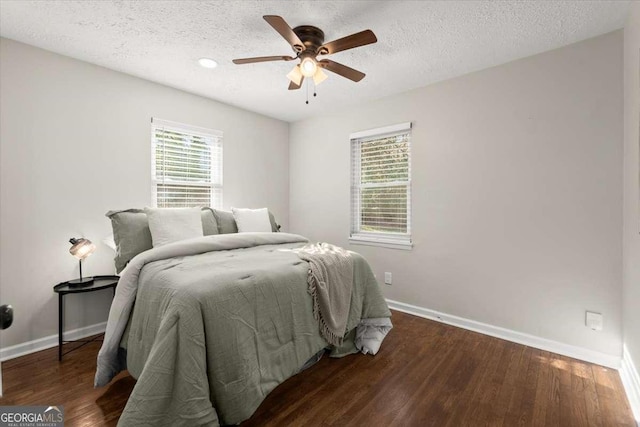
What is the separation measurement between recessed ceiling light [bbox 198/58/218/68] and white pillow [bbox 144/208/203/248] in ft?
4.39

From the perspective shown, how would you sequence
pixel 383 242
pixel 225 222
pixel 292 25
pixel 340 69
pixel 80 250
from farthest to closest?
pixel 383 242
pixel 225 222
pixel 80 250
pixel 340 69
pixel 292 25

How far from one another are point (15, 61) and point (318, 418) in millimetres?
3374

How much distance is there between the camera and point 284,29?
186 cm

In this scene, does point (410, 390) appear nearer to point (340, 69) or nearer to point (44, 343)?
point (340, 69)

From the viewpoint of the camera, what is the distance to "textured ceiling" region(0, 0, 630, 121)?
1.99 m

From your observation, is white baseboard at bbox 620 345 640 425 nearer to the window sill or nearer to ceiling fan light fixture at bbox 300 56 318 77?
the window sill

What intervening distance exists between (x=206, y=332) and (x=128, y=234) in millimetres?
1462

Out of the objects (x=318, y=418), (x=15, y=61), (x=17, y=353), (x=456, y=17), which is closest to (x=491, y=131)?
(x=456, y=17)

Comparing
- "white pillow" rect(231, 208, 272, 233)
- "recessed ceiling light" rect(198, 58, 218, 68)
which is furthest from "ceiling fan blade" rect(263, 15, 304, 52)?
"white pillow" rect(231, 208, 272, 233)

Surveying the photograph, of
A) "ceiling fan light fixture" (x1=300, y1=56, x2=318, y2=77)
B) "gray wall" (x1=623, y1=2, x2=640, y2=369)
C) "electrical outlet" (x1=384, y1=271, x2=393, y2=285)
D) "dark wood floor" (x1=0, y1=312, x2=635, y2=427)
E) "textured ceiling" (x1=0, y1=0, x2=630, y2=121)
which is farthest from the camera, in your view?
"electrical outlet" (x1=384, y1=271, x2=393, y2=285)

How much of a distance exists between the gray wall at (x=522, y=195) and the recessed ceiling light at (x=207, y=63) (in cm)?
181

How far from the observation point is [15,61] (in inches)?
93.0

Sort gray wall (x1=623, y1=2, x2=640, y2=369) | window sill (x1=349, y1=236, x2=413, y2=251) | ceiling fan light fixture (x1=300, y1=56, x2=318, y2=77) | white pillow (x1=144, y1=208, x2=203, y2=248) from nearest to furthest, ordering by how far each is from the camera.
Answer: gray wall (x1=623, y1=2, x2=640, y2=369), ceiling fan light fixture (x1=300, y1=56, x2=318, y2=77), white pillow (x1=144, y1=208, x2=203, y2=248), window sill (x1=349, y1=236, x2=413, y2=251)

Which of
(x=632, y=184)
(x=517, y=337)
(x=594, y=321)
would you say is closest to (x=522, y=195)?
(x=632, y=184)
